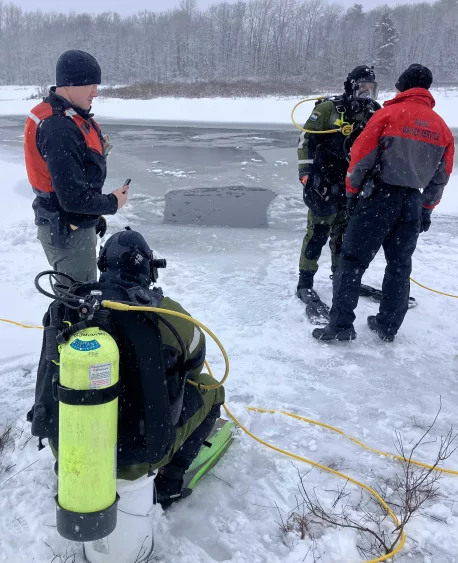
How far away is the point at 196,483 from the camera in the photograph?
2457mm

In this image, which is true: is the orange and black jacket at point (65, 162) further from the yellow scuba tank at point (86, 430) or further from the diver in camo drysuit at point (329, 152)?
the diver in camo drysuit at point (329, 152)

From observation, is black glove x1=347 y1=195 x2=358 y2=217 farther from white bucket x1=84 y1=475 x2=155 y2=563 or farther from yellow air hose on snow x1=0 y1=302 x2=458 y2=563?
white bucket x1=84 y1=475 x2=155 y2=563

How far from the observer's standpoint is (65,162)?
263 centimetres

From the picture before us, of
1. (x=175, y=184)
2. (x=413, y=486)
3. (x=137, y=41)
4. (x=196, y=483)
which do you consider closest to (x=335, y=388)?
(x=413, y=486)

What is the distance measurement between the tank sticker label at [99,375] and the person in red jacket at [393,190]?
2.61 meters

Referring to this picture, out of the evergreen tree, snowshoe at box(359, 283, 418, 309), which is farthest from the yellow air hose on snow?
the evergreen tree

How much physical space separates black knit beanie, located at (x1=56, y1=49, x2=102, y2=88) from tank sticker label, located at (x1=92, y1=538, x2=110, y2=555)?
235 centimetres

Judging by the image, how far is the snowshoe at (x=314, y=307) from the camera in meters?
4.21

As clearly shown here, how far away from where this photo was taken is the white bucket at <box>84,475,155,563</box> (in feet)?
6.14

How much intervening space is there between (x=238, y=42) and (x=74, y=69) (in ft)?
226

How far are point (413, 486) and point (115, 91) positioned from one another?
36698 millimetres

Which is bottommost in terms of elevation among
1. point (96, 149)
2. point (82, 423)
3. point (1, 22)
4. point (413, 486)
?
point (413, 486)

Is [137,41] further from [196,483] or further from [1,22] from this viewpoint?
[196,483]

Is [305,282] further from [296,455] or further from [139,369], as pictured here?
[139,369]
